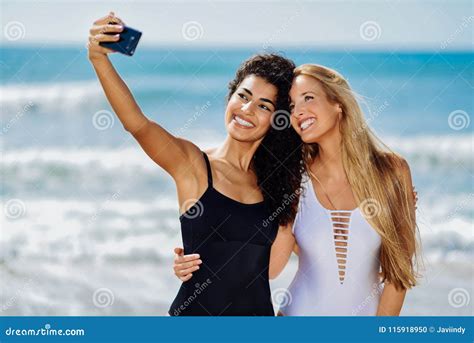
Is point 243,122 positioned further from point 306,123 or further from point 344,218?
point 344,218

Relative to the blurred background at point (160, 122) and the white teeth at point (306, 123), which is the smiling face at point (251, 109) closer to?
the white teeth at point (306, 123)

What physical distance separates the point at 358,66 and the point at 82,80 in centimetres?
726

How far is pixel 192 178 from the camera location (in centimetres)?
403

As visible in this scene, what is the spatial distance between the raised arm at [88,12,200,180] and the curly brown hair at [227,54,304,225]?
58 centimetres

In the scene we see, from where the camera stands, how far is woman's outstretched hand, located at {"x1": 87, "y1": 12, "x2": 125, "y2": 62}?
3543mm

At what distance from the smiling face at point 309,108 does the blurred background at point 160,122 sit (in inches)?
150

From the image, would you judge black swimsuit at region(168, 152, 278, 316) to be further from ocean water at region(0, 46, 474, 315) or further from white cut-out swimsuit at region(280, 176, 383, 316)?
ocean water at region(0, 46, 474, 315)

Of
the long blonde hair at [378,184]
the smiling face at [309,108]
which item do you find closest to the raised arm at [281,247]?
the long blonde hair at [378,184]

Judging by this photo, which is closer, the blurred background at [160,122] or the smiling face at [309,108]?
the smiling face at [309,108]

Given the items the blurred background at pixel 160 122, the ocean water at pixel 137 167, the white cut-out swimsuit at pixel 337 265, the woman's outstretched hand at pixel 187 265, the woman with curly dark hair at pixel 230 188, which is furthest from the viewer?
the blurred background at pixel 160 122

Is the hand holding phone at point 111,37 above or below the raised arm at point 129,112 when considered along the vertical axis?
above

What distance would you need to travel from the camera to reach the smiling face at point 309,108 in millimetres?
4309

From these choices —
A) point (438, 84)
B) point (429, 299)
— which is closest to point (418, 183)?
point (429, 299)

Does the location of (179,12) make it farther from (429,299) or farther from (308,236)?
(308,236)
